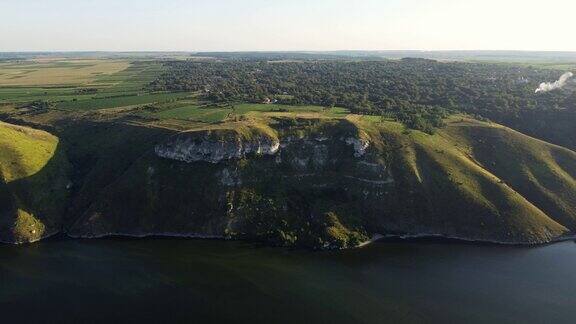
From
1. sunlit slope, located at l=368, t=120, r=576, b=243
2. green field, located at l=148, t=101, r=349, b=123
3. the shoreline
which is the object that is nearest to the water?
the shoreline

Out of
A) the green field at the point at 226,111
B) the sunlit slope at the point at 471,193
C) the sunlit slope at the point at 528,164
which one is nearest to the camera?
the sunlit slope at the point at 471,193

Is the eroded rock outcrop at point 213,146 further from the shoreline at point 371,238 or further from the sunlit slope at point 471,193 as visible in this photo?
the sunlit slope at point 471,193

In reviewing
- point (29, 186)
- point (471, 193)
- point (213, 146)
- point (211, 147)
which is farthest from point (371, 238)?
point (29, 186)

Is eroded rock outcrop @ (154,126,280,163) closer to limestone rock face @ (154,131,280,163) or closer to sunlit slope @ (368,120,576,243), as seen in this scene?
limestone rock face @ (154,131,280,163)

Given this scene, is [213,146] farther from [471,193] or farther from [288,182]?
[471,193]

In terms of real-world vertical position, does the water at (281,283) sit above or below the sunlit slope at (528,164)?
below

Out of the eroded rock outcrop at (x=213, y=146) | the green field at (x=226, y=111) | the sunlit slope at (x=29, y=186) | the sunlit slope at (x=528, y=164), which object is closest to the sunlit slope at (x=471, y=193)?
the sunlit slope at (x=528, y=164)

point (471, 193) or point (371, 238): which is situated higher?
point (471, 193)
